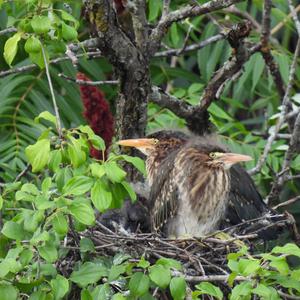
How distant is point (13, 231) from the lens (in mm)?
4484

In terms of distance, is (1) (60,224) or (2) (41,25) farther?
(2) (41,25)

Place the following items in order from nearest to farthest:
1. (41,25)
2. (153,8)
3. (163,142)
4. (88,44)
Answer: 1. (41,25)
2. (88,44)
3. (153,8)
4. (163,142)

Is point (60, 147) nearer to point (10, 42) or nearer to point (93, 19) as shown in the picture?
point (10, 42)

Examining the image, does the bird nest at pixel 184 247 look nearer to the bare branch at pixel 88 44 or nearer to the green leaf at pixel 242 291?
the green leaf at pixel 242 291

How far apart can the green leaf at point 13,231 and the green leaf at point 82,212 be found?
227 mm

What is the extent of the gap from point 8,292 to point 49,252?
22 centimetres

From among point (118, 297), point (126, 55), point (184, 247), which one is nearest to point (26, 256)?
point (118, 297)

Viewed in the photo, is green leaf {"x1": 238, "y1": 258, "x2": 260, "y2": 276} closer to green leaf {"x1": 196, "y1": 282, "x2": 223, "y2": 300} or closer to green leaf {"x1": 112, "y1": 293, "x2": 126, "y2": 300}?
green leaf {"x1": 196, "y1": 282, "x2": 223, "y2": 300}

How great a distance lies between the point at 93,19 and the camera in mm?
5410

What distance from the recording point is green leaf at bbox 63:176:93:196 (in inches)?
174

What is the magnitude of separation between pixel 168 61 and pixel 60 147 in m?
4.57

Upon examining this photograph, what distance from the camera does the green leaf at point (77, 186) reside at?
4414 millimetres

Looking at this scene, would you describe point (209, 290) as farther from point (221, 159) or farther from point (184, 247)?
point (221, 159)

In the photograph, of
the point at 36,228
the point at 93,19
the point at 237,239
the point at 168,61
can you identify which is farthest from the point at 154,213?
the point at 168,61
